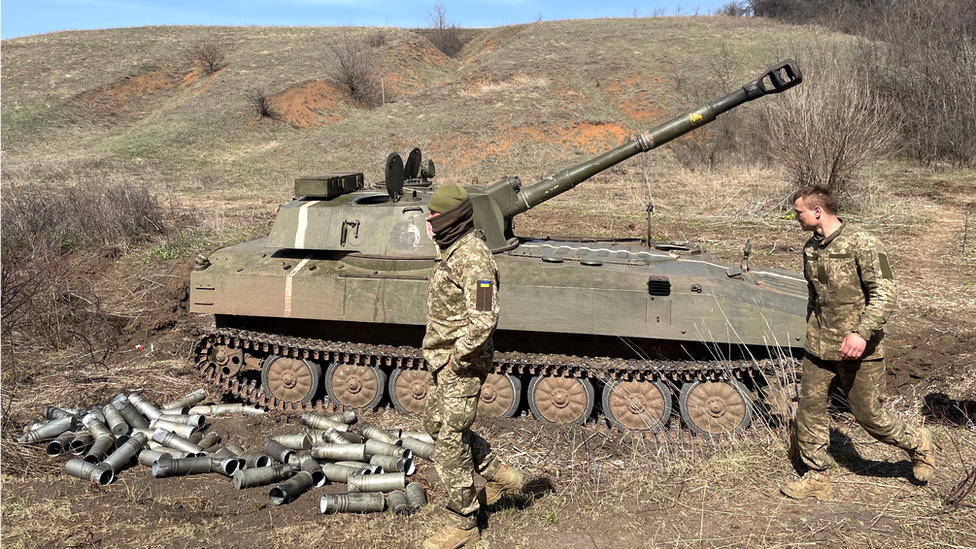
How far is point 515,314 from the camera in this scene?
7.24 meters

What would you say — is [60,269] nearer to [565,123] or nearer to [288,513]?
[288,513]

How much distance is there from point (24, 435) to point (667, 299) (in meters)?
6.14

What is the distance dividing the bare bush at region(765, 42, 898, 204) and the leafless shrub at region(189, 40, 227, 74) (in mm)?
38337

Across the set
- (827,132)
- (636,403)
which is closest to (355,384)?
(636,403)

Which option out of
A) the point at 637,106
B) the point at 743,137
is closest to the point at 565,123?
the point at 637,106

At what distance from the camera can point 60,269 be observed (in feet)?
39.1

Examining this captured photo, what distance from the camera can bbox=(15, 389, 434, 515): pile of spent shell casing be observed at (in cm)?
584

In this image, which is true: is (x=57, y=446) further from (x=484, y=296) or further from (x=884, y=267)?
(x=884, y=267)

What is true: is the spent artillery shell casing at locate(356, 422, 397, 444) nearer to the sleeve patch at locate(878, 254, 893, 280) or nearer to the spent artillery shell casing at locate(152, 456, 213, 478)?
the spent artillery shell casing at locate(152, 456, 213, 478)

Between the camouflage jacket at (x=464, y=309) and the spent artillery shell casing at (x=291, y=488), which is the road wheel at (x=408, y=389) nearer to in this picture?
the spent artillery shell casing at (x=291, y=488)

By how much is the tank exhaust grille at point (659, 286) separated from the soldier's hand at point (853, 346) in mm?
2473

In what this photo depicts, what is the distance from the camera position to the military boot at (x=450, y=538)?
4.65m

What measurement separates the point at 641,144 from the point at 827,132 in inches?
393

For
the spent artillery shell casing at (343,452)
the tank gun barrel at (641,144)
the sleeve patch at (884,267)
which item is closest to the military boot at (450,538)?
the spent artillery shell casing at (343,452)
